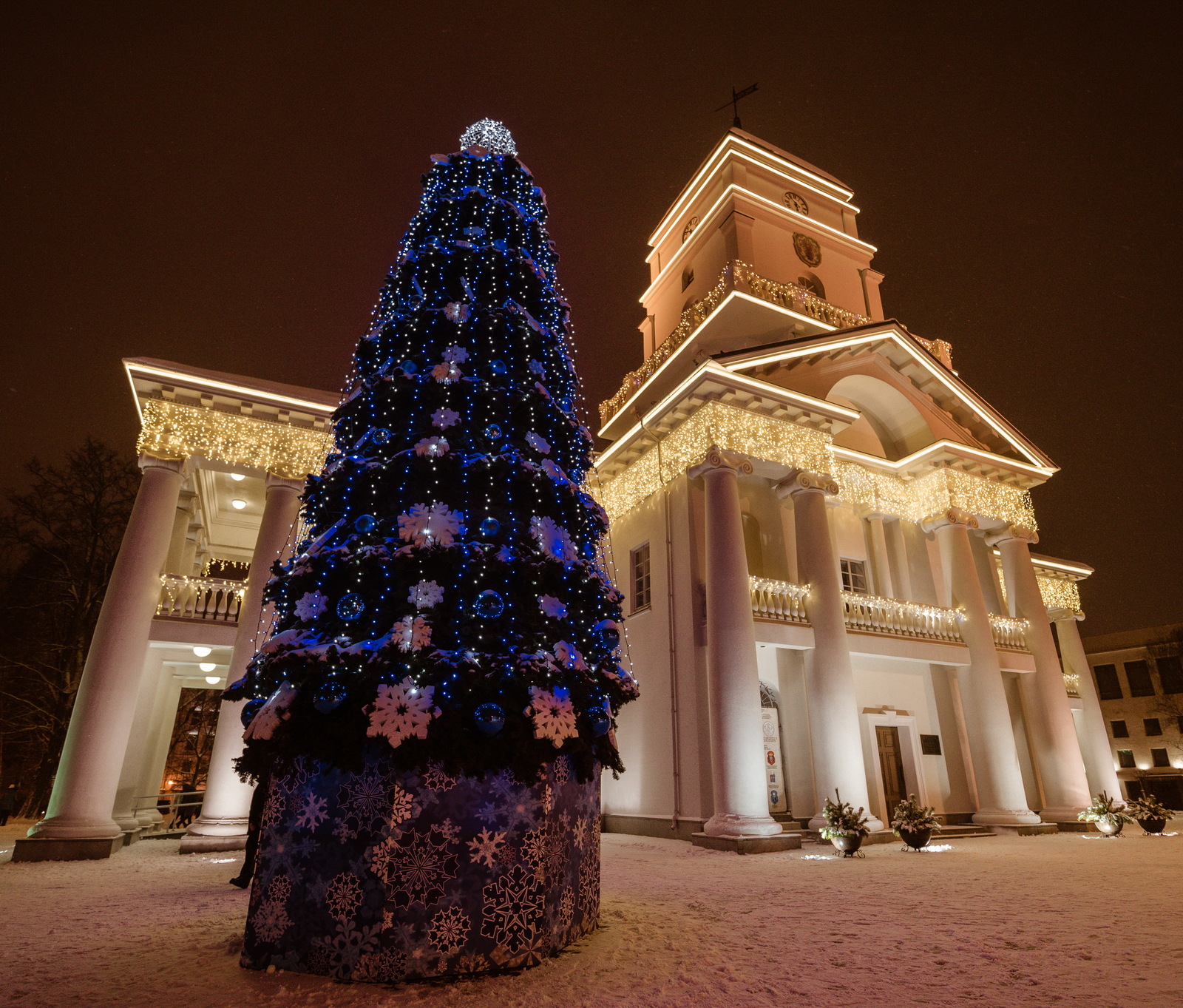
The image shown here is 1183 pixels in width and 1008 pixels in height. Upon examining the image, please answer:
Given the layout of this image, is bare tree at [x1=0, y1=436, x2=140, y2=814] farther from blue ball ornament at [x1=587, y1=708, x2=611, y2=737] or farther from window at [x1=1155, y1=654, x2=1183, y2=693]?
window at [x1=1155, y1=654, x2=1183, y2=693]

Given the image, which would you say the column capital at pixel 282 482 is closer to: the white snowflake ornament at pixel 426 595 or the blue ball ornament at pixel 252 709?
the blue ball ornament at pixel 252 709

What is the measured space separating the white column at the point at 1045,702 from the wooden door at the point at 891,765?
3.53m

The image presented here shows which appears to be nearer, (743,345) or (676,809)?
(676,809)

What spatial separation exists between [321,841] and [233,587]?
11113mm

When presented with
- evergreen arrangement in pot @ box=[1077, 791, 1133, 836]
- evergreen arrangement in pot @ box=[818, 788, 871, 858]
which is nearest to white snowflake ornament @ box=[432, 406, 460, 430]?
evergreen arrangement in pot @ box=[818, 788, 871, 858]

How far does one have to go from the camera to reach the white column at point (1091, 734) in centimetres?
1820

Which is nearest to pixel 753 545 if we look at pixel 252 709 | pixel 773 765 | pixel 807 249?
pixel 773 765

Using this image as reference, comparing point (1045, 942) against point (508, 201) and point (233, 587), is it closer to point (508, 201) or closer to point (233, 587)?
point (508, 201)

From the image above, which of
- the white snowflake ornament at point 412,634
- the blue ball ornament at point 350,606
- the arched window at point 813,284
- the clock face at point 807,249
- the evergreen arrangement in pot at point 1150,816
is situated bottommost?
the evergreen arrangement in pot at point 1150,816

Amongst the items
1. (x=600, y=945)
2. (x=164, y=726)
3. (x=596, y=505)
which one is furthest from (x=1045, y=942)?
(x=164, y=726)

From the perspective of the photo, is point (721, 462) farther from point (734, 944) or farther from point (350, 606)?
point (350, 606)

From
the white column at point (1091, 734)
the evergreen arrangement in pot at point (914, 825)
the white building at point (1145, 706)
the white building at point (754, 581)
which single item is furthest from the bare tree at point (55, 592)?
the white building at point (1145, 706)

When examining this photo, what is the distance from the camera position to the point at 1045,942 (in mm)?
5008

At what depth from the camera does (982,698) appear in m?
16.5
